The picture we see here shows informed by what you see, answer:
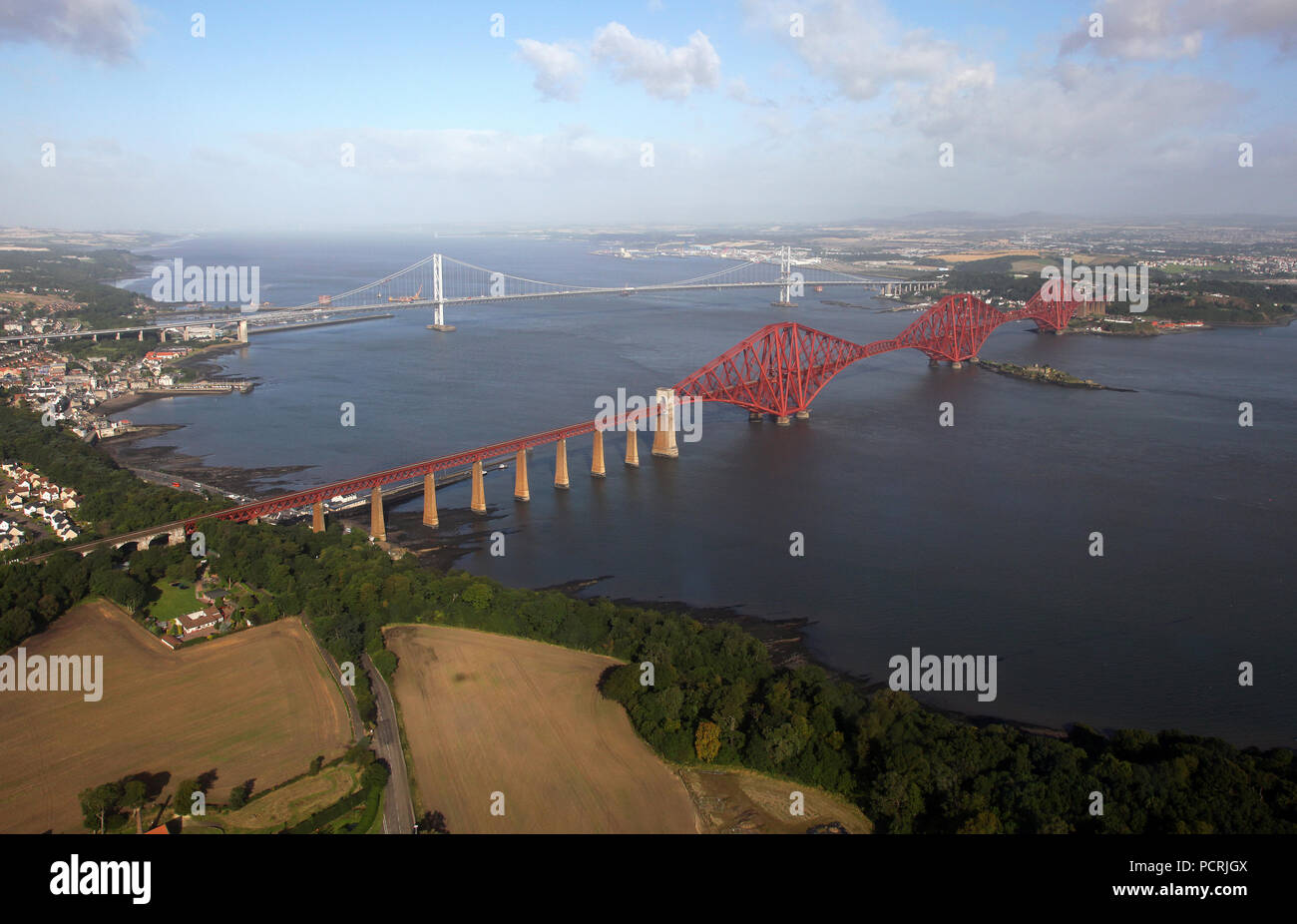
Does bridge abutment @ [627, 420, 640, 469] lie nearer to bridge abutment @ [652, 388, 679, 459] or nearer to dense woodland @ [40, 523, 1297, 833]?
bridge abutment @ [652, 388, 679, 459]

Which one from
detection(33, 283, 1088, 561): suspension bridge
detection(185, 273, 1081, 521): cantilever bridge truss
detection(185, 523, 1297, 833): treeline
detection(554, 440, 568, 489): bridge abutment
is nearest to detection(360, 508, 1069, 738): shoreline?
detection(33, 283, 1088, 561): suspension bridge

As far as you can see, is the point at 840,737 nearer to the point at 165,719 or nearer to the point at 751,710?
the point at 751,710

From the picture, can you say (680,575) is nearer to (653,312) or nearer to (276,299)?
(653,312)

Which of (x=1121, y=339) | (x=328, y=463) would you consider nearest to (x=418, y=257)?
(x=1121, y=339)

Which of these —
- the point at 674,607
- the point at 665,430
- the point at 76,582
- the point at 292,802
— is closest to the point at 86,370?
the point at 76,582

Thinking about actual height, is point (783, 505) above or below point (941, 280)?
below
